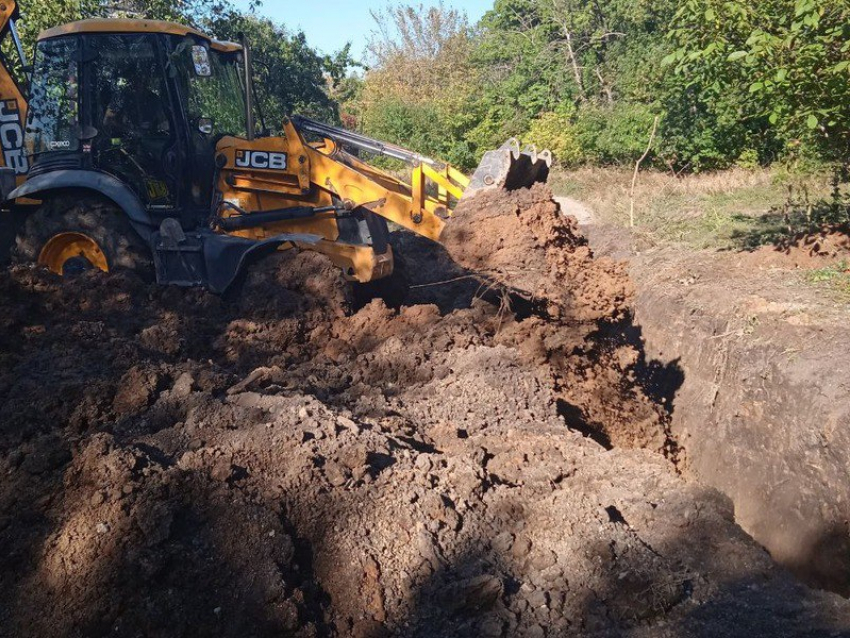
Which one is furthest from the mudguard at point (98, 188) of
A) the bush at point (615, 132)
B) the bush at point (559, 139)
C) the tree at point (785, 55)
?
the bush at point (559, 139)

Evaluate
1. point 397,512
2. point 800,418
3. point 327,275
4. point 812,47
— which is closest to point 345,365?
point 327,275

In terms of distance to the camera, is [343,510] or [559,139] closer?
[343,510]

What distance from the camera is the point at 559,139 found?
68.1 ft

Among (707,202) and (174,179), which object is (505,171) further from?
(707,202)

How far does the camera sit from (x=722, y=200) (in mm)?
13945

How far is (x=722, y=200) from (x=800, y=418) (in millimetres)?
8529

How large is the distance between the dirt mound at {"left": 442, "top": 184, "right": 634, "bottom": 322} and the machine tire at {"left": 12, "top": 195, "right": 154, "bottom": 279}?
3190mm

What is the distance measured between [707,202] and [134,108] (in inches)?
391

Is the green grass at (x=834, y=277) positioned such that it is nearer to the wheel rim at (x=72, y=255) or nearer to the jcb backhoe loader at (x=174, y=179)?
the jcb backhoe loader at (x=174, y=179)

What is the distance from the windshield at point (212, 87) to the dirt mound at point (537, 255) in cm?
292

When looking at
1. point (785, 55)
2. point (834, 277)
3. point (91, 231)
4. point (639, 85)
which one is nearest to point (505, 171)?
point (785, 55)

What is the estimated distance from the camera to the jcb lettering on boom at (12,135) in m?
9.09

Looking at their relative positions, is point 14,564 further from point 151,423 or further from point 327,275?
point 327,275

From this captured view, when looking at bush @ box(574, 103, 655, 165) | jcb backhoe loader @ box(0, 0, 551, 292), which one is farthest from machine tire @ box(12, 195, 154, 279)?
bush @ box(574, 103, 655, 165)
